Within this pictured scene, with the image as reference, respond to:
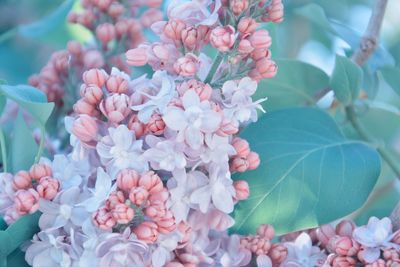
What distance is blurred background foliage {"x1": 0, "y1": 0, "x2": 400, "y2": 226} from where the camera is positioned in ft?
2.92

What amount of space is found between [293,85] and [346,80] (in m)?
0.08

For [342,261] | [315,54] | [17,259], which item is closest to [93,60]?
[17,259]

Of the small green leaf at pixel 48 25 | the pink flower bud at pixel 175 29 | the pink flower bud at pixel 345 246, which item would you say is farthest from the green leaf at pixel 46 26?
the pink flower bud at pixel 345 246

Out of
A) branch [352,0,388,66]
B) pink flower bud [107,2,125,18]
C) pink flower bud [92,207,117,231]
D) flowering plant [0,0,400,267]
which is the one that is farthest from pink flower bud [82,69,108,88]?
branch [352,0,388,66]

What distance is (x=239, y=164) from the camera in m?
0.67

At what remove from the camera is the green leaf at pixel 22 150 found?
0.73 metres

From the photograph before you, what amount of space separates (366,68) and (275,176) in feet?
0.76

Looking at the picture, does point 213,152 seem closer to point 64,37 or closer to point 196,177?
point 196,177

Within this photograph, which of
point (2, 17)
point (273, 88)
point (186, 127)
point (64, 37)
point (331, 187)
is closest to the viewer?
point (186, 127)

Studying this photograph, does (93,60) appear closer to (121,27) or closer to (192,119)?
(121,27)

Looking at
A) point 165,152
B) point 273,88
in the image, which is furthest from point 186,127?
point 273,88

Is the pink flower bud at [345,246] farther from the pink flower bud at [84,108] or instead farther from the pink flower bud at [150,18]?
the pink flower bud at [150,18]

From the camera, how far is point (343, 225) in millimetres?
709

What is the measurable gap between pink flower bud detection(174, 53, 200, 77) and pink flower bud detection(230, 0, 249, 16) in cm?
5
